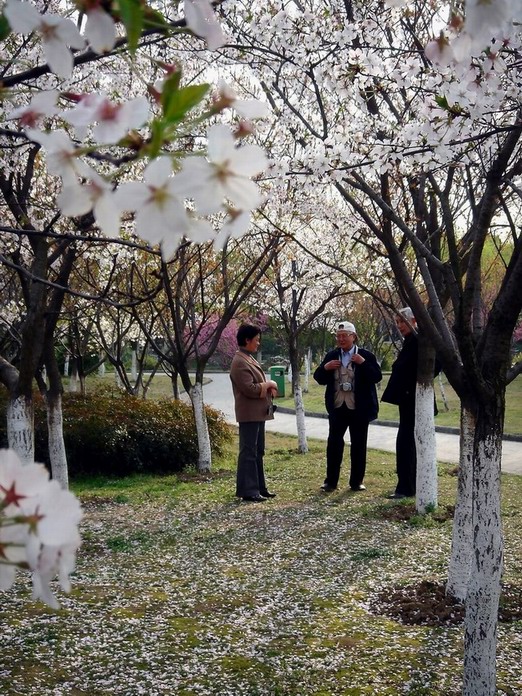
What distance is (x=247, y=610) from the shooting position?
4508 mm

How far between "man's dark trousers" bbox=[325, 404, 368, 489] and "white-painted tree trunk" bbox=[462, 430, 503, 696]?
4754mm

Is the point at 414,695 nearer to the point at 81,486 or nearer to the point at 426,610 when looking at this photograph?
the point at 426,610

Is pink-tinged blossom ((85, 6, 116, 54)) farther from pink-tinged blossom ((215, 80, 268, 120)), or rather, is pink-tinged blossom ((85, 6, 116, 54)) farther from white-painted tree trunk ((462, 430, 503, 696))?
white-painted tree trunk ((462, 430, 503, 696))

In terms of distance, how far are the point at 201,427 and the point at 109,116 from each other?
30.8ft

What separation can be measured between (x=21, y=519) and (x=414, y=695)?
314 cm

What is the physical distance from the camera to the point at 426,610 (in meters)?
4.47

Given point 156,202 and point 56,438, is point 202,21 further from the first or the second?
point 56,438

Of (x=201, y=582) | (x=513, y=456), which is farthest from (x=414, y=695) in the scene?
(x=513, y=456)

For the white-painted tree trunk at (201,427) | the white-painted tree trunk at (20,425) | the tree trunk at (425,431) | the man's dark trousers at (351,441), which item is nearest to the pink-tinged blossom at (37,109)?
the white-painted tree trunk at (20,425)

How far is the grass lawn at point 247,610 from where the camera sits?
3527mm

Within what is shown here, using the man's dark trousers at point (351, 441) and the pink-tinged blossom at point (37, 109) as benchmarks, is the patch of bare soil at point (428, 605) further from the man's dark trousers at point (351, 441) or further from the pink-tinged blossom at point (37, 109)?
the pink-tinged blossom at point (37, 109)

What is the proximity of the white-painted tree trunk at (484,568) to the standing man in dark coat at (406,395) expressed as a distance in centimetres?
416

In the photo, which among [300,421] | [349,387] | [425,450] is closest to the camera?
[425,450]

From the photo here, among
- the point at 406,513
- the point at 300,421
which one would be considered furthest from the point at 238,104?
the point at 300,421
